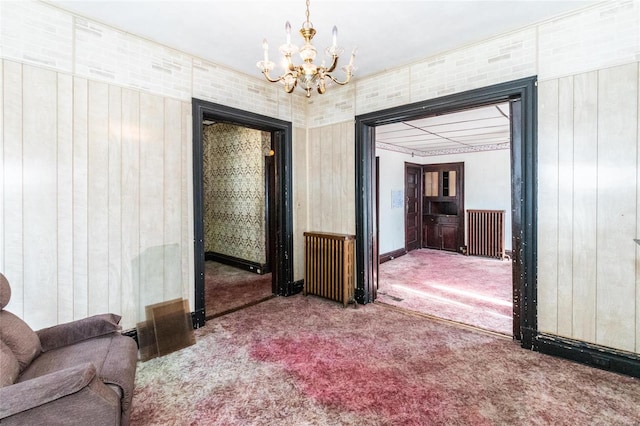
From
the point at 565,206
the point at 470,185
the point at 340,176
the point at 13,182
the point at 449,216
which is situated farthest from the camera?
the point at 449,216

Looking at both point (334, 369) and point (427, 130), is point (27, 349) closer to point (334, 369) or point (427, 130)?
point (334, 369)

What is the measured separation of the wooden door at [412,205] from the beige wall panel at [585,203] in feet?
16.6

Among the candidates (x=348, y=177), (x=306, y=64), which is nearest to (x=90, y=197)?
A: (x=306, y=64)

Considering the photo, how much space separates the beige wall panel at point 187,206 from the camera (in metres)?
3.28

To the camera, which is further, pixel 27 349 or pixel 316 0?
pixel 316 0

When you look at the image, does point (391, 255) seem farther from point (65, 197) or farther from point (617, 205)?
point (65, 197)

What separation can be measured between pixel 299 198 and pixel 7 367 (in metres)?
3.45

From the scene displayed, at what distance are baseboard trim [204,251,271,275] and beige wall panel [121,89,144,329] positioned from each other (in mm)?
2827

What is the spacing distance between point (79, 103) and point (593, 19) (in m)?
4.38

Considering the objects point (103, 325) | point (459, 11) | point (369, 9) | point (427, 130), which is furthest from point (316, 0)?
point (427, 130)

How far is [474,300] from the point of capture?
13.9 ft

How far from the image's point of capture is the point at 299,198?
459cm

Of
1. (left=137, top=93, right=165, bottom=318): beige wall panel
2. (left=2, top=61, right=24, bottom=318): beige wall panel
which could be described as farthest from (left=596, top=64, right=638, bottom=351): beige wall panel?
(left=2, top=61, right=24, bottom=318): beige wall panel

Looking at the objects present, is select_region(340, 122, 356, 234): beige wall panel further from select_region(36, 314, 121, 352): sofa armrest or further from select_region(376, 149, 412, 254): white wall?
select_region(36, 314, 121, 352): sofa armrest
